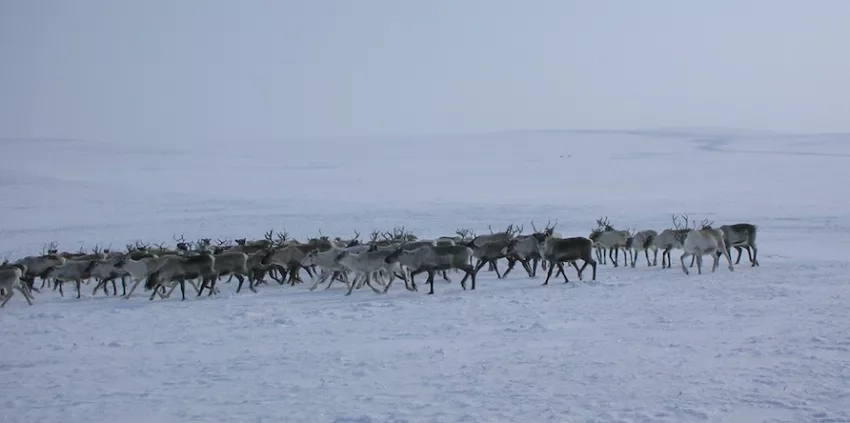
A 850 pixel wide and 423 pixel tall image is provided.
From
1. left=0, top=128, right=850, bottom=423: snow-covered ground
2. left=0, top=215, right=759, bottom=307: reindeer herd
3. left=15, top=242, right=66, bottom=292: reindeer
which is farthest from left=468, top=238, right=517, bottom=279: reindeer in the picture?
left=15, top=242, right=66, bottom=292: reindeer

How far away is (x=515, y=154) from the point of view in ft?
233

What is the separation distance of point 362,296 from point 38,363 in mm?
6170

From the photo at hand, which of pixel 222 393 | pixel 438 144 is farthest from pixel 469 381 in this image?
pixel 438 144

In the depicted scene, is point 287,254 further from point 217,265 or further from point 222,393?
point 222,393

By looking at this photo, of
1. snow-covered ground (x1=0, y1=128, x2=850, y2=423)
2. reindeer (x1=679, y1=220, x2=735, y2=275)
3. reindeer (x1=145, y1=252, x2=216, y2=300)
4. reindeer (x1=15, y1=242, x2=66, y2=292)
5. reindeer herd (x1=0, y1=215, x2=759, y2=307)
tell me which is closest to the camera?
snow-covered ground (x1=0, y1=128, x2=850, y2=423)

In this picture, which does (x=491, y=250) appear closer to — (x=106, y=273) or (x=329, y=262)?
(x=329, y=262)

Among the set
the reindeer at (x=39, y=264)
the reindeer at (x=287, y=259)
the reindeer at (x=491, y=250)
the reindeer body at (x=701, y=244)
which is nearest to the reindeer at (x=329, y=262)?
the reindeer at (x=287, y=259)

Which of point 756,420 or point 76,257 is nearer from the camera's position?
point 756,420

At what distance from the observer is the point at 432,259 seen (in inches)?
627

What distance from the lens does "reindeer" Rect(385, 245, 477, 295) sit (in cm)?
1590

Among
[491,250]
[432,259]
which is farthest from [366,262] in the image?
[491,250]

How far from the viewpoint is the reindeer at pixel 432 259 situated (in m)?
15.9

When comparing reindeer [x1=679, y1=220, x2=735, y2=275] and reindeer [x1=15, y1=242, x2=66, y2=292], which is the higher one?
reindeer [x1=679, y1=220, x2=735, y2=275]

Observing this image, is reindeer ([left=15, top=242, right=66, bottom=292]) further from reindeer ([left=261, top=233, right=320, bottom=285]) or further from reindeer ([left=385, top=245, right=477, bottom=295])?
reindeer ([left=385, top=245, right=477, bottom=295])
